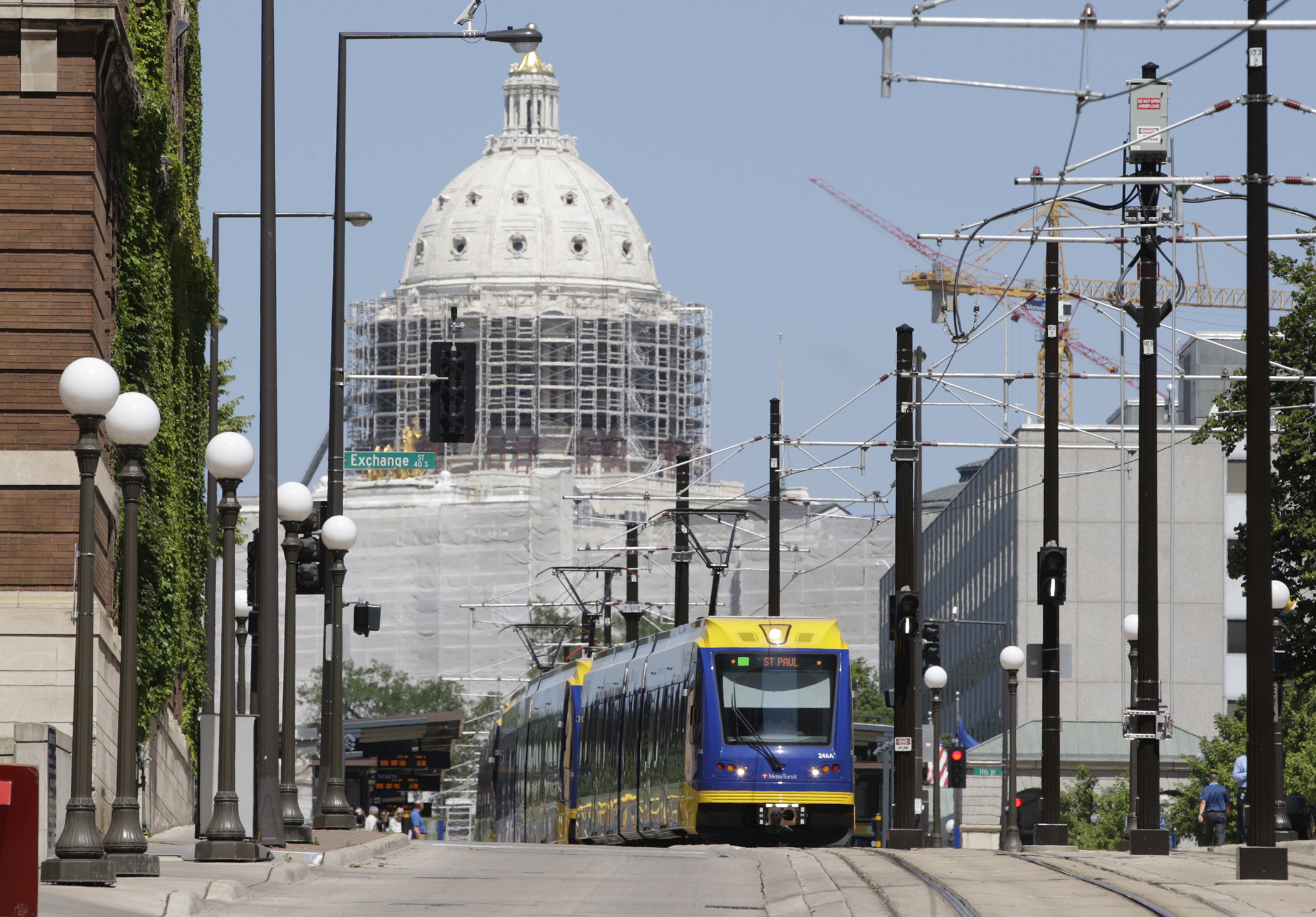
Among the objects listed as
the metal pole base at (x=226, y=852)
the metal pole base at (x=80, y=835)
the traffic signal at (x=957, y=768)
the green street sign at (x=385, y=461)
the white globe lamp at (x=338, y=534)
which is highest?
the green street sign at (x=385, y=461)

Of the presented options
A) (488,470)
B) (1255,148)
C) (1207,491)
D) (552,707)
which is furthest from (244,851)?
(488,470)

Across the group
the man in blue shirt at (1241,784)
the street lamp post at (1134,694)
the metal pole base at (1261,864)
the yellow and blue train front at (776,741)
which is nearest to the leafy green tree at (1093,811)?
the street lamp post at (1134,694)

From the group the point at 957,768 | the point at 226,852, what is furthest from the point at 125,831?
the point at 957,768

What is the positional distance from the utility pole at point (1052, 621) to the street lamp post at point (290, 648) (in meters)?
11.1

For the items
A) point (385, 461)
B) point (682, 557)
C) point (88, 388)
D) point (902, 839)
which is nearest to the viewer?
point (88, 388)

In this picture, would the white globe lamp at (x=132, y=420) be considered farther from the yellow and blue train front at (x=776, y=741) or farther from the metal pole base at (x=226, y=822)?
the yellow and blue train front at (x=776, y=741)

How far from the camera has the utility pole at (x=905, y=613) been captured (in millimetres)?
38312

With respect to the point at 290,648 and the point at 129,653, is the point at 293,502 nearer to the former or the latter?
the point at 290,648

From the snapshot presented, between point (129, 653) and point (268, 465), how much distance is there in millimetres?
5791

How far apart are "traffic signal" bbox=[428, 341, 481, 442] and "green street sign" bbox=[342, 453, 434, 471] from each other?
4249 millimetres

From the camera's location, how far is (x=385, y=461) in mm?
50531

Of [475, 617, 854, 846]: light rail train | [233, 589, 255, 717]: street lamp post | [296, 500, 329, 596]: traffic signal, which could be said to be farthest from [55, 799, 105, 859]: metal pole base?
[233, 589, 255, 717]: street lamp post

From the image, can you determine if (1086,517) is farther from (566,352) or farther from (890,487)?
(566,352)

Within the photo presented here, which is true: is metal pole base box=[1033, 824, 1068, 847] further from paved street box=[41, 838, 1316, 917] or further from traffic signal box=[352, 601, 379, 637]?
traffic signal box=[352, 601, 379, 637]
